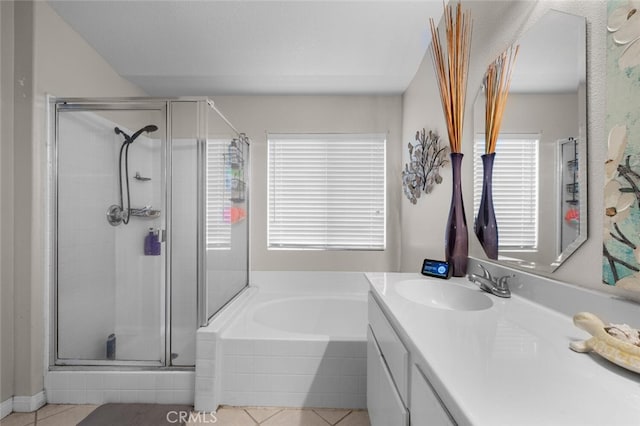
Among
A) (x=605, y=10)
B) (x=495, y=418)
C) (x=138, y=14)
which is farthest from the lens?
(x=138, y=14)

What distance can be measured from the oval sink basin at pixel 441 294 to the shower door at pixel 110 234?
1.48 m

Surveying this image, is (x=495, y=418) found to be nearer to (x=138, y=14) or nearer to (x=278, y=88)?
(x=138, y=14)

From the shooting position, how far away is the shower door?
1638 mm

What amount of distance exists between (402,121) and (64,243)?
277cm

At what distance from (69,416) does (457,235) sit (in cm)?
227

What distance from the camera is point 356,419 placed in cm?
144

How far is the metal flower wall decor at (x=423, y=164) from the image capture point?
1704 mm

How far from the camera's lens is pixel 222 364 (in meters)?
1.54

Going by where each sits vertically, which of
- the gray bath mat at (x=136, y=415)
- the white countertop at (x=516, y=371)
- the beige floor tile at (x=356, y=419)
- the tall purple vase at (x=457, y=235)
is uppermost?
the tall purple vase at (x=457, y=235)

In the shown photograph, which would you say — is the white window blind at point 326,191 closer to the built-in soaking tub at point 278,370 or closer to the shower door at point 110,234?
the shower door at point 110,234

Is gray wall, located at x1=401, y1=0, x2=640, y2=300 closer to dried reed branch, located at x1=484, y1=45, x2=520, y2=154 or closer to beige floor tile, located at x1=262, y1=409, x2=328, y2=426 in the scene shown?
dried reed branch, located at x1=484, y1=45, x2=520, y2=154

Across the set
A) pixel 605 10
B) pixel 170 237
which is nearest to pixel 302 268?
pixel 170 237

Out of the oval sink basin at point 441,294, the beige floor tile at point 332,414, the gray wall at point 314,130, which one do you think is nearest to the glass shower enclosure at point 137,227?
the gray wall at point 314,130

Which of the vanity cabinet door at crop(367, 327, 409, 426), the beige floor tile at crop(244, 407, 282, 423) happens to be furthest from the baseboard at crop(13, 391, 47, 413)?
the vanity cabinet door at crop(367, 327, 409, 426)
